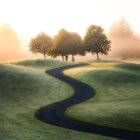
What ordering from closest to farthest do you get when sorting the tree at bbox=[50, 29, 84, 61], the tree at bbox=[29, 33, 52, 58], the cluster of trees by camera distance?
the cluster of trees, the tree at bbox=[50, 29, 84, 61], the tree at bbox=[29, 33, 52, 58]

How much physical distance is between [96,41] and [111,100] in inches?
3132

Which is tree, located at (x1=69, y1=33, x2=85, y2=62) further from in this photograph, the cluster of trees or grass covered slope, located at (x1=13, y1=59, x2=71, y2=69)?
grass covered slope, located at (x1=13, y1=59, x2=71, y2=69)

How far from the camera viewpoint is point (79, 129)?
42.2 meters

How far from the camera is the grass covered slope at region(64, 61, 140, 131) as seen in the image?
4500 cm

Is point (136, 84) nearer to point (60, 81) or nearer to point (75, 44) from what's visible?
point (60, 81)

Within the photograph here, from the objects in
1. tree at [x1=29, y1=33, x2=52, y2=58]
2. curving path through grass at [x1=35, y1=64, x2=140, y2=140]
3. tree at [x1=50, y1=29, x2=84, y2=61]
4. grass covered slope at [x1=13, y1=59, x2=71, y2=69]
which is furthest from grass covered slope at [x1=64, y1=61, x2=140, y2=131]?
tree at [x1=29, y1=33, x2=52, y2=58]

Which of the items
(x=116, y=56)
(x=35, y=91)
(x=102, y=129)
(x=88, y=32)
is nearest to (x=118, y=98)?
(x=35, y=91)

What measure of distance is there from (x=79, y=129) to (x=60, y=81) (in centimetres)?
3702

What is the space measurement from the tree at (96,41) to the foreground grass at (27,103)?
60.1 meters

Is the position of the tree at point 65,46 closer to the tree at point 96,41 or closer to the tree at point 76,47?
the tree at point 76,47

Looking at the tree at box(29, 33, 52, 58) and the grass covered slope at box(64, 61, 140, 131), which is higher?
the tree at box(29, 33, 52, 58)

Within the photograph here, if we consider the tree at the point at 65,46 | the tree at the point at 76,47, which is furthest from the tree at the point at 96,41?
the tree at the point at 65,46

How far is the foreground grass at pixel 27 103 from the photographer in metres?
38.8

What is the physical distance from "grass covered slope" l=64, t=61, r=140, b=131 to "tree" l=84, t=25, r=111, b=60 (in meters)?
38.0
